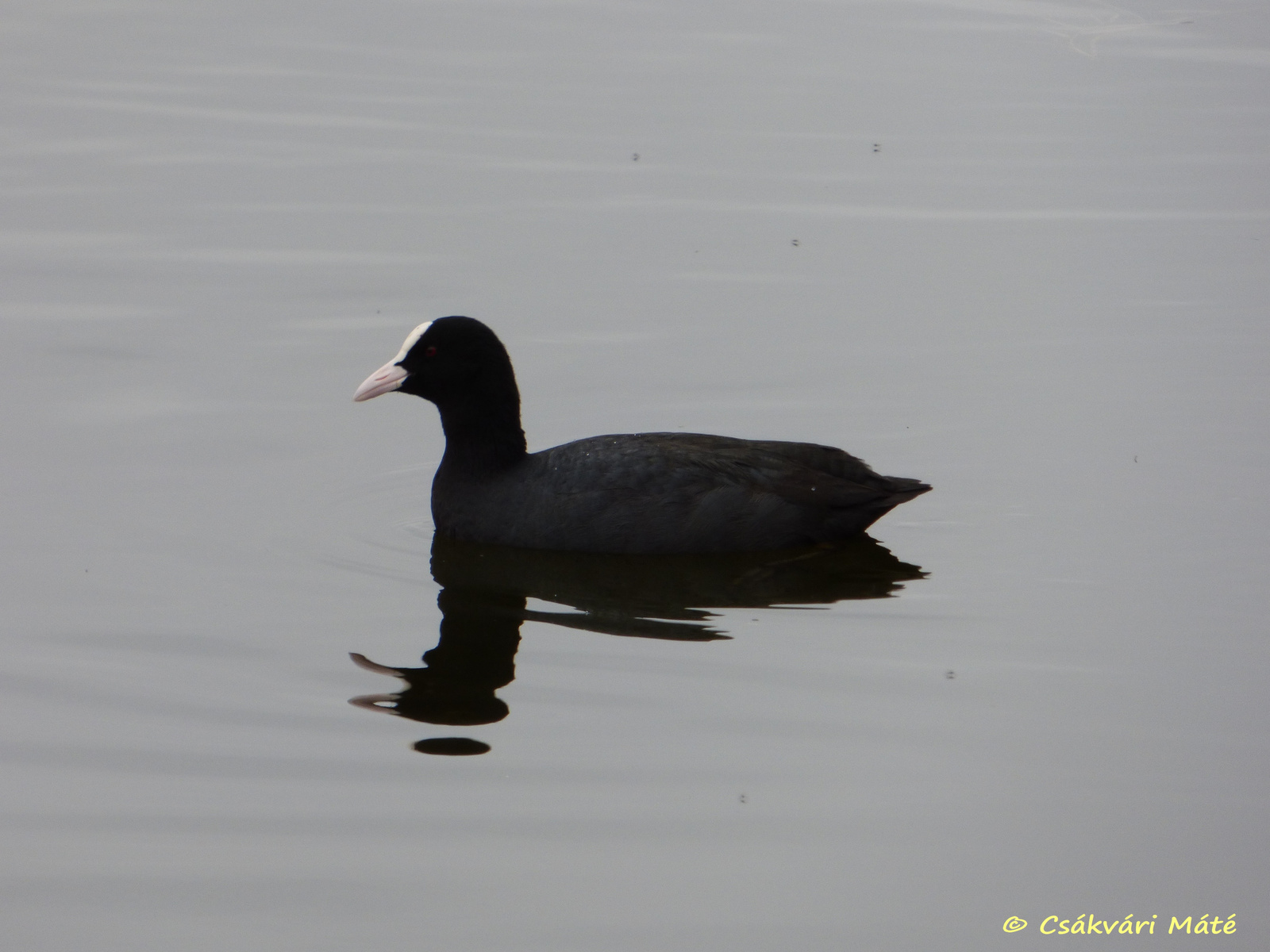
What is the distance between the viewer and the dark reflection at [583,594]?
5992 millimetres

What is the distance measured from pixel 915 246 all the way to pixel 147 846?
7.19 meters

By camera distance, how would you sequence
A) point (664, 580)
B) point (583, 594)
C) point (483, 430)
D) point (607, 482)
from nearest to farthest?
point (583, 594) → point (664, 580) → point (607, 482) → point (483, 430)

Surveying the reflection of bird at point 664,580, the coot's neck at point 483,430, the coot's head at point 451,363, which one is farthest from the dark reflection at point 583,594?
the coot's head at point 451,363

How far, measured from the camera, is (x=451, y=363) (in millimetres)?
7664

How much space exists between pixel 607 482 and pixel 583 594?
1.87 feet

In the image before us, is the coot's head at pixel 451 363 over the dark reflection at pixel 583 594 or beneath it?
over

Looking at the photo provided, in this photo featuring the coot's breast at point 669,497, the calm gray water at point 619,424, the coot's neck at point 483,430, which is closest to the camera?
the calm gray water at point 619,424

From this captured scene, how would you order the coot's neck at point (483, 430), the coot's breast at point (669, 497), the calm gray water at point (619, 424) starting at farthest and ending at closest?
the coot's neck at point (483, 430)
the coot's breast at point (669, 497)
the calm gray water at point (619, 424)

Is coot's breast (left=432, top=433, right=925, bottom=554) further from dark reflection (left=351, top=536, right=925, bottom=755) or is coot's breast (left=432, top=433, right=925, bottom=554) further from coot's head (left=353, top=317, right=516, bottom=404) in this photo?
coot's head (left=353, top=317, right=516, bottom=404)

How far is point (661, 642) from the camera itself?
20.8ft

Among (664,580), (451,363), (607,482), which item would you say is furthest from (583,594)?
(451,363)

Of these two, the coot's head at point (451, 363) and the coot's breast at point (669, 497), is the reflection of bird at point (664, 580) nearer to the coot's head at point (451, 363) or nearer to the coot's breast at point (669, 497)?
the coot's breast at point (669, 497)

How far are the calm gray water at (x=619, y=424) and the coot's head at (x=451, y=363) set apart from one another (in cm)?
62

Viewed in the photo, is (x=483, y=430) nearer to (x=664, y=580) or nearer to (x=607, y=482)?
(x=607, y=482)
